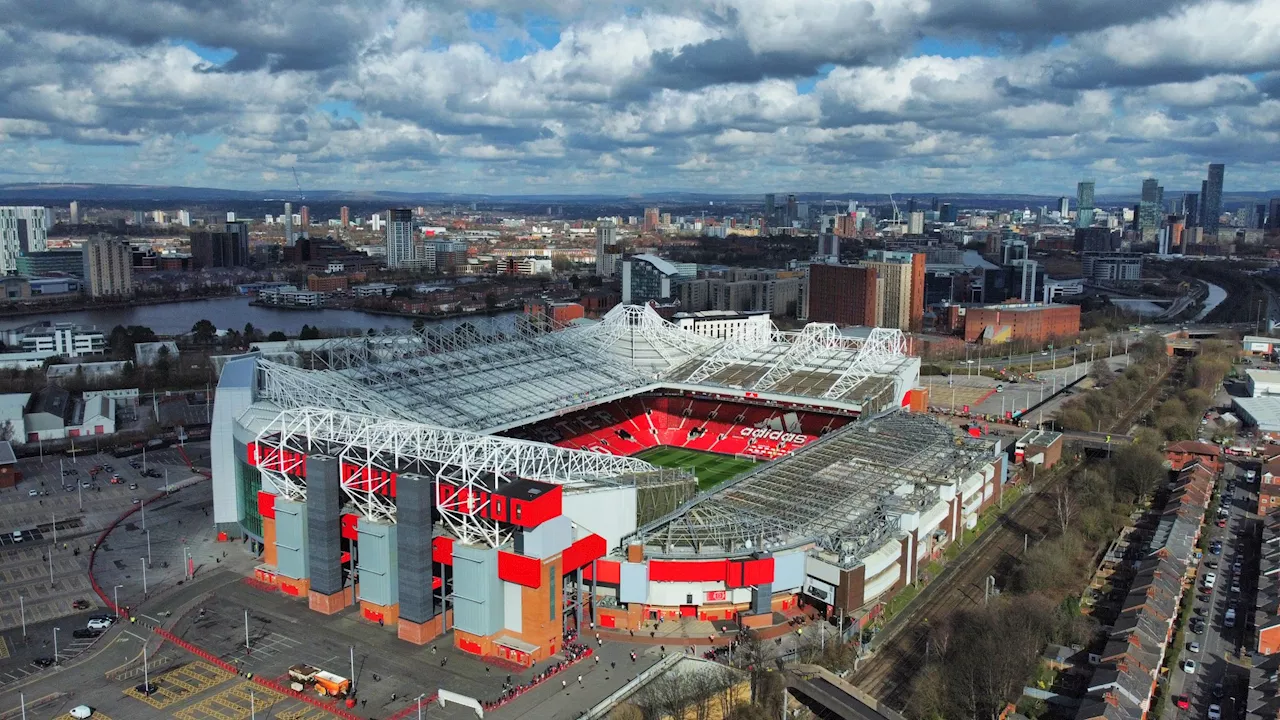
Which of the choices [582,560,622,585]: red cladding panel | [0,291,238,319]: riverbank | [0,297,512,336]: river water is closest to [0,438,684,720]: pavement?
[582,560,622,585]: red cladding panel

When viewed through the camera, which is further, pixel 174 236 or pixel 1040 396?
pixel 174 236

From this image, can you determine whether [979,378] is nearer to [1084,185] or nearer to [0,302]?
[0,302]

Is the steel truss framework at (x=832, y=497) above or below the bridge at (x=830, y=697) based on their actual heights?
above

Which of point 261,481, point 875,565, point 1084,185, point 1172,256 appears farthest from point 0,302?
point 1084,185

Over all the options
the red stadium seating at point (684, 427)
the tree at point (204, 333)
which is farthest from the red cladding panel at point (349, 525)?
the tree at point (204, 333)

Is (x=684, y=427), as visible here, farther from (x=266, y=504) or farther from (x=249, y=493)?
(x=266, y=504)

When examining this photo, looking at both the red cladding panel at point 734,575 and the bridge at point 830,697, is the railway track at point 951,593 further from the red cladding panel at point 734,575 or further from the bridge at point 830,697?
the red cladding panel at point 734,575
